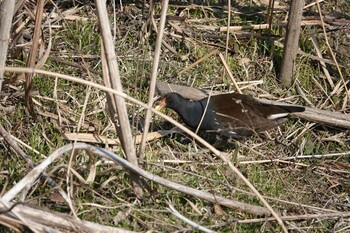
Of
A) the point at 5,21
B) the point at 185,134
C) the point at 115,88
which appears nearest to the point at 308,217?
the point at 185,134

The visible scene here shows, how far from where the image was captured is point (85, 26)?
209 inches

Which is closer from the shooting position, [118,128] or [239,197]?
[118,128]

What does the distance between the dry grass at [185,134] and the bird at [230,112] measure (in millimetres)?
147

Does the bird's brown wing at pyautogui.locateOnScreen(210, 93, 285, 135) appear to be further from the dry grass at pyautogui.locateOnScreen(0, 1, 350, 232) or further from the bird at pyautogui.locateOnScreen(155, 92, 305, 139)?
the dry grass at pyautogui.locateOnScreen(0, 1, 350, 232)

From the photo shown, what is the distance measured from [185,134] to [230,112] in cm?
33

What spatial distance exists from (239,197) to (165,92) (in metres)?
1.22

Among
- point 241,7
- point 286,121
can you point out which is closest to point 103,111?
point 286,121

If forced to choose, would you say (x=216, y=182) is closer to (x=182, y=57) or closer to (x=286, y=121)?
(x=286, y=121)

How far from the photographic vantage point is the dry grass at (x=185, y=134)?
3867mm

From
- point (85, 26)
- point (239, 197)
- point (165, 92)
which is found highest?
point (85, 26)

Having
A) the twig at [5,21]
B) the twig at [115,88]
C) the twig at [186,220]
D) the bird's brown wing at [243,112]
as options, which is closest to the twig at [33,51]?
the twig at [5,21]

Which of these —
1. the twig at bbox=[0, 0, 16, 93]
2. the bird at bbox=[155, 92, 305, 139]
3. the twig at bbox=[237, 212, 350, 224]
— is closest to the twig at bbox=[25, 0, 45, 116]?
the twig at bbox=[0, 0, 16, 93]

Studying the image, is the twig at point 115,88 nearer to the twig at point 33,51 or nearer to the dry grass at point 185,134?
the dry grass at point 185,134

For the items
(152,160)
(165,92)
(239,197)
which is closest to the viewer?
(239,197)
